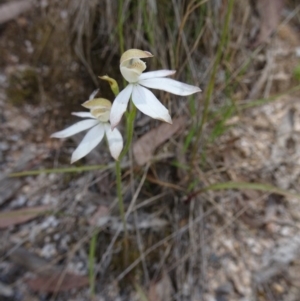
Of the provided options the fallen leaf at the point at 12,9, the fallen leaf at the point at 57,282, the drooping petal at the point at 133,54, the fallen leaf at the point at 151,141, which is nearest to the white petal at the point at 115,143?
the drooping petal at the point at 133,54

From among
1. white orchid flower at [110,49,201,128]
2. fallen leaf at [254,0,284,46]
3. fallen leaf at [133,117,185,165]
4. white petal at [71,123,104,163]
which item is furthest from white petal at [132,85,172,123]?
fallen leaf at [254,0,284,46]

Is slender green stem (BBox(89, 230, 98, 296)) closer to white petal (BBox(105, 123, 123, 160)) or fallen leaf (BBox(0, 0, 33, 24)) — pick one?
white petal (BBox(105, 123, 123, 160))

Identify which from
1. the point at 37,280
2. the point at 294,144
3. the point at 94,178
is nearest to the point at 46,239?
the point at 37,280

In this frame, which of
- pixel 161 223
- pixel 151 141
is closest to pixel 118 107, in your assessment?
pixel 151 141

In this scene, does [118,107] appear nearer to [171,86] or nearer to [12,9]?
[171,86]

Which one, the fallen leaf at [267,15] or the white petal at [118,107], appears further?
the fallen leaf at [267,15]

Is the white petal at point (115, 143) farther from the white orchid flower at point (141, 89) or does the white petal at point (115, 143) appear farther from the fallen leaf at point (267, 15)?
the fallen leaf at point (267, 15)

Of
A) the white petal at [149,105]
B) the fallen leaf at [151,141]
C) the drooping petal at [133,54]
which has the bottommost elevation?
the fallen leaf at [151,141]

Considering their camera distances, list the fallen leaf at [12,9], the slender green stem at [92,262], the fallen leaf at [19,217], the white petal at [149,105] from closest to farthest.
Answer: the white petal at [149,105]
the slender green stem at [92,262]
the fallen leaf at [19,217]
the fallen leaf at [12,9]
